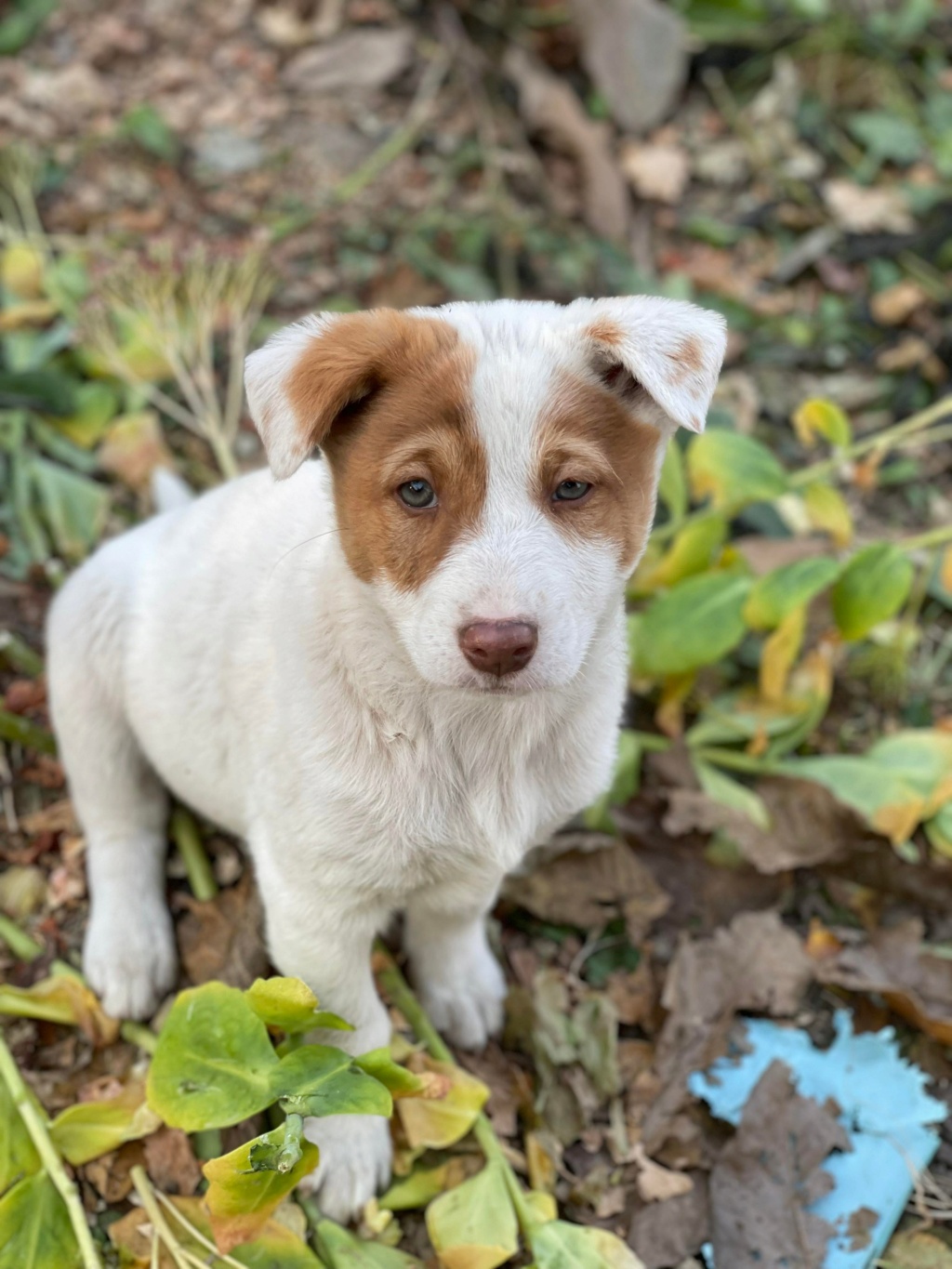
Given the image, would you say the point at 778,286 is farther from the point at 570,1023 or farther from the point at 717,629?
the point at 570,1023

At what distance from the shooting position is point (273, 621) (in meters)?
3.03

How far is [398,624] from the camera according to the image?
2.61m

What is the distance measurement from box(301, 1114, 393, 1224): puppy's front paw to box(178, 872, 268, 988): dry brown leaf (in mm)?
535

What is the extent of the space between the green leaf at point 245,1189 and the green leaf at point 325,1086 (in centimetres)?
9

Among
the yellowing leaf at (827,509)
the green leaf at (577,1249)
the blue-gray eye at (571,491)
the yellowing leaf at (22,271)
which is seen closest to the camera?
the blue-gray eye at (571,491)

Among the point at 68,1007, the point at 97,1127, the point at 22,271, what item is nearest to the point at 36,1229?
the point at 97,1127

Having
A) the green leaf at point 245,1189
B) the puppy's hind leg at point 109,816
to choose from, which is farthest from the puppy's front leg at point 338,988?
the puppy's hind leg at point 109,816

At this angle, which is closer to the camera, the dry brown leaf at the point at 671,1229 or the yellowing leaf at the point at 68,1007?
the dry brown leaf at the point at 671,1229

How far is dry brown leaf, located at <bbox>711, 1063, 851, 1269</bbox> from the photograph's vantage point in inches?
131

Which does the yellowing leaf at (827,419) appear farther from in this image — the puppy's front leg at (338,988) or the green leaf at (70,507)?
the green leaf at (70,507)

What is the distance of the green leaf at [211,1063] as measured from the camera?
9.36 feet

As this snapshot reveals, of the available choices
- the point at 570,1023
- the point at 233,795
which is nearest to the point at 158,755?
the point at 233,795

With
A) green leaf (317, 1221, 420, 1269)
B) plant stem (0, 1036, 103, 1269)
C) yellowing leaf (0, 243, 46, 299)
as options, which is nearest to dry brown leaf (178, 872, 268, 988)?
plant stem (0, 1036, 103, 1269)

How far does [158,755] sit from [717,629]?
1.98 meters
